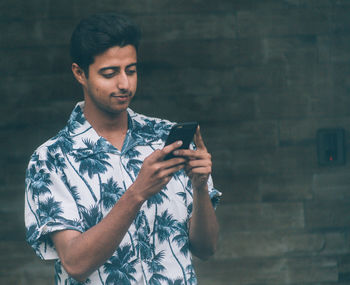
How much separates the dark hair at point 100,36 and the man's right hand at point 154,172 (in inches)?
17.6

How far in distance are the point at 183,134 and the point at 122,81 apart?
0.31 meters

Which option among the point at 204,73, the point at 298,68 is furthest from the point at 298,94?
the point at 204,73

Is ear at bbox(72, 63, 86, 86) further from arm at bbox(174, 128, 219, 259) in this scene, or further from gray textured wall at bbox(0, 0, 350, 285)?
gray textured wall at bbox(0, 0, 350, 285)

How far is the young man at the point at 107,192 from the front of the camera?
62.4 inches

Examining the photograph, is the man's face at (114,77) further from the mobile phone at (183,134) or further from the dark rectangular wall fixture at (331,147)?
the dark rectangular wall fixture at (331,147)

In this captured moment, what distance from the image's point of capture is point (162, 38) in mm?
3088

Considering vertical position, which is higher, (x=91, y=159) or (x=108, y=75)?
(x=108, y=75)

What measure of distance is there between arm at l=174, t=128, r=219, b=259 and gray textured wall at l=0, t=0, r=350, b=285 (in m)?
1.39

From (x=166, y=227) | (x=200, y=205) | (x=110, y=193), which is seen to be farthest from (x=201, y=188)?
(x=110, y=193)

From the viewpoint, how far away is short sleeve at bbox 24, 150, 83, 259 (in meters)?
1.60

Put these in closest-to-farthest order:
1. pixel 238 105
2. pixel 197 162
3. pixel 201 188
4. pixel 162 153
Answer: pixel 162 153, pixel 197 162, pixel 201 188, pixel 238 105

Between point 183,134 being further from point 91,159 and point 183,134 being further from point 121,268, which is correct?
point 121,268

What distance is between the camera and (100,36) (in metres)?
1.69

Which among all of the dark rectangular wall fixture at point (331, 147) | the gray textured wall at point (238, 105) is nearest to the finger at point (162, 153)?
the gray textured wall at point (238, 105)
